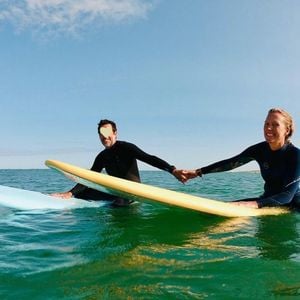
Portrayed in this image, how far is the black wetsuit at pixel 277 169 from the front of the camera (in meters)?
6.06

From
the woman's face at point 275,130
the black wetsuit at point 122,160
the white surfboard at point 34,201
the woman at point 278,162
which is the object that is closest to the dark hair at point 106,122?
the black wetsuit at point 122,160

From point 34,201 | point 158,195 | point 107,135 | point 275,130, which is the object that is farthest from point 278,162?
point 34,201

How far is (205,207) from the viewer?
568 cm

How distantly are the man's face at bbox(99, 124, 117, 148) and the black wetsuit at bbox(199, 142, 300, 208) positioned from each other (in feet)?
6.32

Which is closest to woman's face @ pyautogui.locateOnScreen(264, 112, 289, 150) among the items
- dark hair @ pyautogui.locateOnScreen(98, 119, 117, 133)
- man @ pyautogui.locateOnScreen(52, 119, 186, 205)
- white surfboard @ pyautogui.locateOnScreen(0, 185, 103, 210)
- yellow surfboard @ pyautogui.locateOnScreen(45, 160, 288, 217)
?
yellow surfboard @ pyautogui.locateOnScreen(45, 160, 288, 217)

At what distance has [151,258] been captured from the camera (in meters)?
3.53

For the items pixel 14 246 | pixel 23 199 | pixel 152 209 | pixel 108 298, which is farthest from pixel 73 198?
pixel 108 298

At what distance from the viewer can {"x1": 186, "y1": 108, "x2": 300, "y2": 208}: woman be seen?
604 centimetres

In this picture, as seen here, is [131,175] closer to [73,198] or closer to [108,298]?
[73,198]

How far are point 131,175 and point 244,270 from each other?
4.32 meters

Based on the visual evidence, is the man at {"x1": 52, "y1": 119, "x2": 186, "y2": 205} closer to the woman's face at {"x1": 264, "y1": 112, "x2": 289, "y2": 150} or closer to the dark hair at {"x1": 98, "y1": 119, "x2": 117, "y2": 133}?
the dark hair at {"x1": 98, "y1": 119, "x2": 117, "y2": 133}

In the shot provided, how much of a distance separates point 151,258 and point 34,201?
13.6ft

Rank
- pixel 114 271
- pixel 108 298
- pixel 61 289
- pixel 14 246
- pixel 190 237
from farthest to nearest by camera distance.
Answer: pixel 190 237
pixel 14 246
pixel 114 271
pixel 61 289
pixel 108 298

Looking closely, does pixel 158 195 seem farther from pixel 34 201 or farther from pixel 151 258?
pixel 34 201
